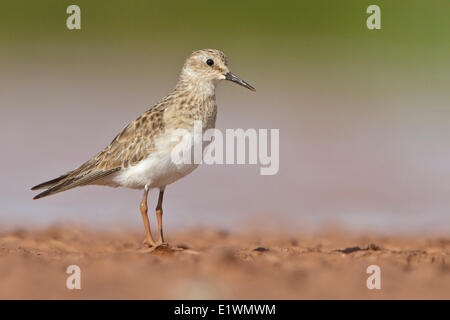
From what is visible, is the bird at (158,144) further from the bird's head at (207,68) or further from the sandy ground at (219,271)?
the sandy ground at (219,271)

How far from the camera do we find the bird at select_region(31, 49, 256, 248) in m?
8.03

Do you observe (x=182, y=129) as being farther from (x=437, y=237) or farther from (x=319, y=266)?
(x=437, y=237)

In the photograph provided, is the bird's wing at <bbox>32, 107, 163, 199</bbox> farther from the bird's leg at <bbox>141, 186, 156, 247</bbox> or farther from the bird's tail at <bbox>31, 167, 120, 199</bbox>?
the bird's leg at <bbox>141, 186, 156, 247</bbox>

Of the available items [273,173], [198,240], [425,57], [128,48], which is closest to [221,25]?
[128,48]

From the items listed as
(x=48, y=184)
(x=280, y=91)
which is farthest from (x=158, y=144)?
(x=280, y=91)

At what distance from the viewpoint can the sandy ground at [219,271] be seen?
5.51 metres

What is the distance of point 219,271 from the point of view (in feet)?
20.1

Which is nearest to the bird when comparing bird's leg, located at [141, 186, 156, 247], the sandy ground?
bird's leg, located at [141, 186, 156, 247]

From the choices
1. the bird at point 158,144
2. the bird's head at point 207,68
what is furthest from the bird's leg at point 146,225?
the bird's head at point 207,68

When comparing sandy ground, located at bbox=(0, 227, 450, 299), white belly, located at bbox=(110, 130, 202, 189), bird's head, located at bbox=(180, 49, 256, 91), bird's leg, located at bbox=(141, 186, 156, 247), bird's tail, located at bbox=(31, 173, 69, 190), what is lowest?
sandy ground, located at bbox=(0, 227, 450, 299)

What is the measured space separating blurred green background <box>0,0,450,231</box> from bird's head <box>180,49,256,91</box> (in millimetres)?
2681

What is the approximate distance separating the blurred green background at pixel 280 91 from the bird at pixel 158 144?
7.43 feet

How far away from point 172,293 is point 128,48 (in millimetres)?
14334

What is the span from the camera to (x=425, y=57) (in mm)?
18703
